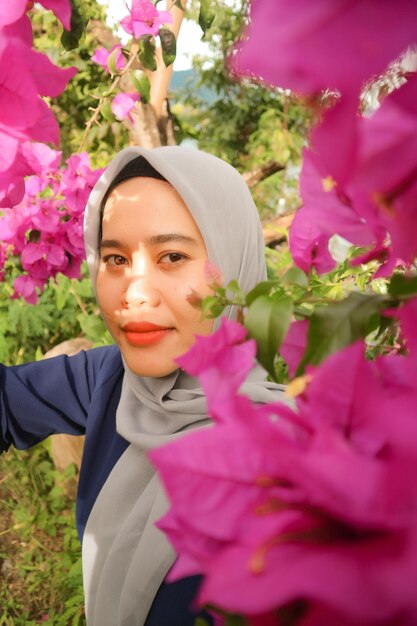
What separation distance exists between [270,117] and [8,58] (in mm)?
4462

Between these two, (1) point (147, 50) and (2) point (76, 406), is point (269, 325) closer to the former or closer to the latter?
(2) point (76, 406)

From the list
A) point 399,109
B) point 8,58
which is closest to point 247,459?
point 399,109

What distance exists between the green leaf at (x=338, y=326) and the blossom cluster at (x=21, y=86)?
229mm

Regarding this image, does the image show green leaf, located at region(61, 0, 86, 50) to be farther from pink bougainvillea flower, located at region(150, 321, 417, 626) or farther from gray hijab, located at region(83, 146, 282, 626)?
pink bougainvillea flower, located at region(150, 321, 417, 626)

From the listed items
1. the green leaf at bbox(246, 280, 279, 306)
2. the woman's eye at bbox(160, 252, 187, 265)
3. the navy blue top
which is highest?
the green leaf at bbox(246, 280, 279, 306)

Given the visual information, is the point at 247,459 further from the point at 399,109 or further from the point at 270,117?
the point at 270,117

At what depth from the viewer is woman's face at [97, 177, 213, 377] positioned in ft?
3.15

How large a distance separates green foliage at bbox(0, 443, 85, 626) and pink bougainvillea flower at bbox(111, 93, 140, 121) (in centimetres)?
120

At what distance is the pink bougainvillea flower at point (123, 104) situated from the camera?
149cm

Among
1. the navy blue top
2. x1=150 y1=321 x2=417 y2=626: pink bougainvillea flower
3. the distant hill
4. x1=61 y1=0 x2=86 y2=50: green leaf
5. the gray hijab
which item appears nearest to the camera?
x1=150 y1=321 x2=417 y2=626: pink bougainvillea flower

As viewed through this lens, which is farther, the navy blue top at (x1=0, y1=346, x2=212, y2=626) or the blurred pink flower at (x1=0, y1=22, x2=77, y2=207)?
the navy blue top at (x1=0, y1=346, x2=212, y2=626)

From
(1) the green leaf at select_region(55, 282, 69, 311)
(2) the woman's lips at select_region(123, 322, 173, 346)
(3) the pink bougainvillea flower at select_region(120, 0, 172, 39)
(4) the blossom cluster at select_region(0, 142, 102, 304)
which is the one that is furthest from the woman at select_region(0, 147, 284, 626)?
(1) the green leaf at select_region(55, 282, 69, 311)

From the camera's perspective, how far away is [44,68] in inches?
18.2

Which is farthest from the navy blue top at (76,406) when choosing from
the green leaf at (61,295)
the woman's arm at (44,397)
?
the green leaf at (61,295)
